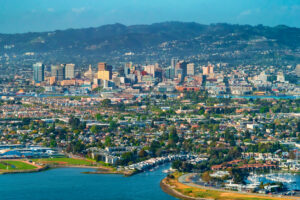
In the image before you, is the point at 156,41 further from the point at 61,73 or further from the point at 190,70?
the point at 61,73

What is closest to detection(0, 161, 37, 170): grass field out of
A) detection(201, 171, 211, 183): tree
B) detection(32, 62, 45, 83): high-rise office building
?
detection(201, 171, 211, 183): tree

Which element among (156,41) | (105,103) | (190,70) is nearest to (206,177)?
(105,103)

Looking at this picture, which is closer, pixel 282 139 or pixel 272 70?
pixel 282 139

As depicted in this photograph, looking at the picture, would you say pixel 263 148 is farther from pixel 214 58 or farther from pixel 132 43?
pixel 132 43

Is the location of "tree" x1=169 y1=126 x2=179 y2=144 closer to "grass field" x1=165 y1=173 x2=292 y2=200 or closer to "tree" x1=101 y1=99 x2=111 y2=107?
"grass field" x1=165 y1=173 x2=292 y2=200

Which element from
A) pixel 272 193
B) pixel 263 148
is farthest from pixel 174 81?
pixel 272 193

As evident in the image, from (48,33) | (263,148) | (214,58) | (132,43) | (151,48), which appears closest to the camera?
(263,148)
